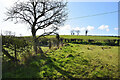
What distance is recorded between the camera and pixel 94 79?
4.62 meters

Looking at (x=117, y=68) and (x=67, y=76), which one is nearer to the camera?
(x=67, y=76)

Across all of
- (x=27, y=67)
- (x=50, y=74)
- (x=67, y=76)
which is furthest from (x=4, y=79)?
(x=67, y=76)

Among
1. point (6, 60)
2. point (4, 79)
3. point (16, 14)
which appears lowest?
point (4, 79)

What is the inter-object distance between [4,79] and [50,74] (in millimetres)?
2495

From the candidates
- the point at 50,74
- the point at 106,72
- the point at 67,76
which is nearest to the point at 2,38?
the point at 50,74

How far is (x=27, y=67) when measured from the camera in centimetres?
593

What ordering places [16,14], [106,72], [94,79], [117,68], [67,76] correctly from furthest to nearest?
[16,14], [117,68], [106,72], [67,76], [94,79]

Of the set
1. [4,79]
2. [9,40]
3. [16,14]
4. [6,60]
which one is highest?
[16,14]

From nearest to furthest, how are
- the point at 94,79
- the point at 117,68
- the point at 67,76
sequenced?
the point at 94,79
the point at 67,76
the point at 117,68

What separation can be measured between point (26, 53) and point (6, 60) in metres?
1.61

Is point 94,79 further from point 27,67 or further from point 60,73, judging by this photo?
point 27,67

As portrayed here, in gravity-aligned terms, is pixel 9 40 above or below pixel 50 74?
above

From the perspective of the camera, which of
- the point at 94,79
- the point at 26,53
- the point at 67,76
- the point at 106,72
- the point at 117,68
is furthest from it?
the point at 26,53

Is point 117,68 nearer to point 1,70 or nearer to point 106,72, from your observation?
point 106,72
